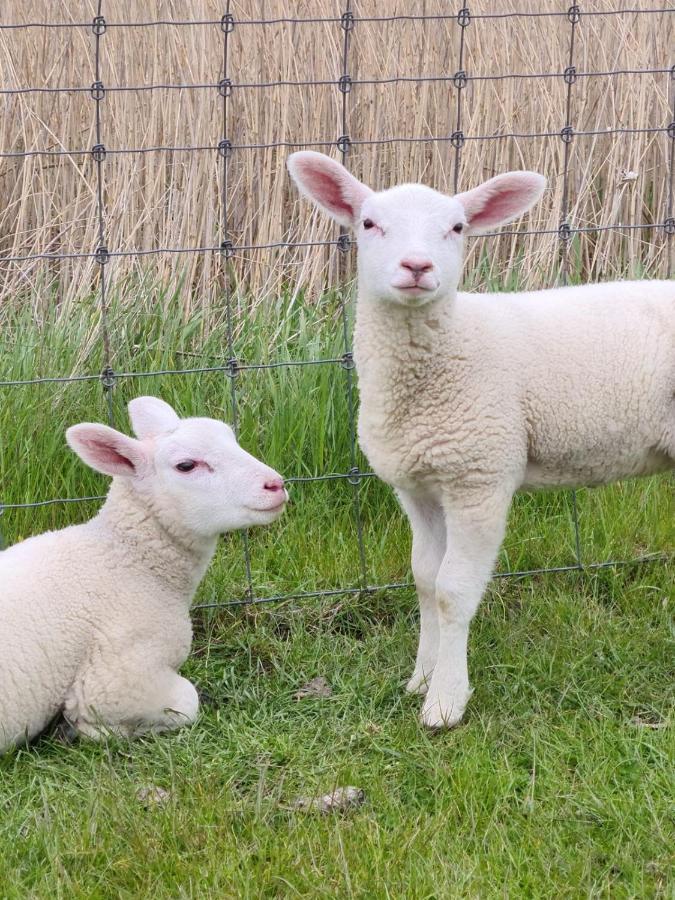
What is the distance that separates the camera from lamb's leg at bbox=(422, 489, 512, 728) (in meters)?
3.32

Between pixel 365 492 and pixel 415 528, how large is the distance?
976 millimetres

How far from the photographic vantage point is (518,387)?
3385 mm

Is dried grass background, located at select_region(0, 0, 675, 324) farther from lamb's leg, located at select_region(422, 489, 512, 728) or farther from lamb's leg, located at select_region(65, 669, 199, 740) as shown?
lamb's leg, located at select_region(65, 669, 199, 740)

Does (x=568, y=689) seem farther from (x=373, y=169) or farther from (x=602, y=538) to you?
(x=373, y=169)

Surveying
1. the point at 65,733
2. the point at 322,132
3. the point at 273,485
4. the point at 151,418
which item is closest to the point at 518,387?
the point at 273,485

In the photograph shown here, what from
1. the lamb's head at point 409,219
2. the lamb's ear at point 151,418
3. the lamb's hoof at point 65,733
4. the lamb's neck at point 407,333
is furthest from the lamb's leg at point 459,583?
the lamb's hoof at point 65,733

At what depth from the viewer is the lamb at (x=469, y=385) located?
130 inches

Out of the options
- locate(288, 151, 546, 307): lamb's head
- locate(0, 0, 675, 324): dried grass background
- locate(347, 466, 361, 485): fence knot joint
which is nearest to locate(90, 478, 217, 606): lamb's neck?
locate(288, 151, 546, 307): lamb's head

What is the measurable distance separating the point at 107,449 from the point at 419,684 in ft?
3.90

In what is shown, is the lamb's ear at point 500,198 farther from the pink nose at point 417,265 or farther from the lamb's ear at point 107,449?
the lamb's ear at point 107,449

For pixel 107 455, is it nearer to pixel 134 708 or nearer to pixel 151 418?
pixel 151 418

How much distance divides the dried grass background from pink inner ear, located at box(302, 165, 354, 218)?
218cm

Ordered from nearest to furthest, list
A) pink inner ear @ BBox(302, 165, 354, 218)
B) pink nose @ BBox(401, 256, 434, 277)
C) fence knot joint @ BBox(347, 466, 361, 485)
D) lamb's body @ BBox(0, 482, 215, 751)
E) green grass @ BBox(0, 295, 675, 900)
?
green grass @ BBox(0, 295, 675, 900), pink nose @ BBox(401, 256, 434, 277), lamb's body @ BBox(0, 482, 215, 751), pink inner ear @ BBox(302, 165, 354, 218), fence knot joint @ BBox(347, 466, 361, 485)

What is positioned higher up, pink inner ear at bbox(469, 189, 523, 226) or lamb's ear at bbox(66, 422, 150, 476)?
pink inner ear at bbox(469, 189, 523, 226)
